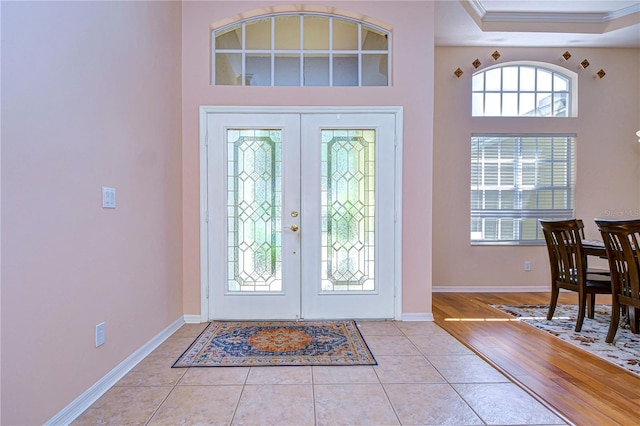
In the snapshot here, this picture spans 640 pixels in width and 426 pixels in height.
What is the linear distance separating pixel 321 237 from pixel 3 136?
7.78ft

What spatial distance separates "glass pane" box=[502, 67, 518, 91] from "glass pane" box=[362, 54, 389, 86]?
2.28 meters

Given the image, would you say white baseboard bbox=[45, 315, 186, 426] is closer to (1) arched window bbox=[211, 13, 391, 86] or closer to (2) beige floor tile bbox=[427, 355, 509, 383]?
(2) beige floor tile bbox=[427, 355, 509, 383]

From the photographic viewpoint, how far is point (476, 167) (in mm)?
4574

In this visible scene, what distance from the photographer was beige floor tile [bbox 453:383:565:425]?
174 centimetres

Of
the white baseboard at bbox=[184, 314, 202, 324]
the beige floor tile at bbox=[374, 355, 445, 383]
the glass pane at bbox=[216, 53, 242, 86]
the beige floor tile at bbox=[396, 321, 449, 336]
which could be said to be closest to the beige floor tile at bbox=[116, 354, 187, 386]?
the white baseboard at bbox=[184, 314, 202, 324]

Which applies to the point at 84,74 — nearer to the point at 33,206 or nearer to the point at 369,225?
the point at 33,206

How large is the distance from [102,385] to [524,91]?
18.1 ft

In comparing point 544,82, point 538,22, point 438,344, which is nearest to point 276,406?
point 438,344

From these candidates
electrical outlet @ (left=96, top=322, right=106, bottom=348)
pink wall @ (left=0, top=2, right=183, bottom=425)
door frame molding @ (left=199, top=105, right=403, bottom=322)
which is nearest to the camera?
pink wall @ (left=0, top=2, right=183, bottom=425)

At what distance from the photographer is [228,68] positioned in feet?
11.0

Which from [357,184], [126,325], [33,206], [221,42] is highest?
[221,42]

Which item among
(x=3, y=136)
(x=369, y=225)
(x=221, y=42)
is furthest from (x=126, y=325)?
(x=221, y=42)

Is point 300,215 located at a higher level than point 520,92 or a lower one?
lower

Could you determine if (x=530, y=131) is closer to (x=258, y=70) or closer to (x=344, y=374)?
(x=258, y=70)
